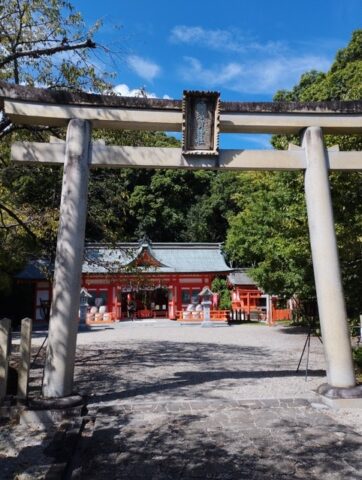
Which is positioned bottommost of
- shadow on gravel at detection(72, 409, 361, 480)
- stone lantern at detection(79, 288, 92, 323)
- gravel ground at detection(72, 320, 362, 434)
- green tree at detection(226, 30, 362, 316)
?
shadow on gravel at detection(72, 409, 361, 480)

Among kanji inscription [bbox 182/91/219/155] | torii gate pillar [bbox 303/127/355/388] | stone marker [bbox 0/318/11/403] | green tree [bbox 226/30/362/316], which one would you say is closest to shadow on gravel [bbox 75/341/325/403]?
stone marker [bbox 0/318/11/403]

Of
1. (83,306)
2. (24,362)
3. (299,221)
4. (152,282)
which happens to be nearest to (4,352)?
(24,362)

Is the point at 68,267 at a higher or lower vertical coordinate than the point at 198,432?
higher

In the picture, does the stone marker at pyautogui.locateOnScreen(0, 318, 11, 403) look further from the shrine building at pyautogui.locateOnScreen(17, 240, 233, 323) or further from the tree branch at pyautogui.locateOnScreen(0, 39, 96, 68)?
the shrine building at pyautogui.locateOnScreen(17, 240, 233, 323)

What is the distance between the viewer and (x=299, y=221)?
1089cm

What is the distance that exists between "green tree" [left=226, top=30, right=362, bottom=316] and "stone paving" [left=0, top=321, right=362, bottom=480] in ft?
9.73

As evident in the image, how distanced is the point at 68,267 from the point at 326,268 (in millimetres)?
3736

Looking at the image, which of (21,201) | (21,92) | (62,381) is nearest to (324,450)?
(62,381)

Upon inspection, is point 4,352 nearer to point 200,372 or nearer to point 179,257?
point 200,372

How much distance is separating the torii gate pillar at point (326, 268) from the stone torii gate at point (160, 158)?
0.04 feet

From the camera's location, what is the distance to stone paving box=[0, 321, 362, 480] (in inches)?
149

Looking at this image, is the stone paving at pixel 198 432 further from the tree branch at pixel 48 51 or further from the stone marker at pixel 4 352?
the tree branch at pixel 48 51

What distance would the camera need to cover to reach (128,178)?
130ft

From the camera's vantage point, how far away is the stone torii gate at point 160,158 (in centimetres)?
559
